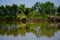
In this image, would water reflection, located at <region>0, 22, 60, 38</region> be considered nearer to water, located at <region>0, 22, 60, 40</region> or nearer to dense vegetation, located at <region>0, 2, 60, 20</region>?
water, located at <region>0, 22, 60, 40</region>

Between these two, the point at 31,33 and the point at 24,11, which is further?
the point at 24,11

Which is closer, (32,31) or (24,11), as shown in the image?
(32,31)

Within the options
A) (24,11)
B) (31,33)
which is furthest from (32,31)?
(24,11)

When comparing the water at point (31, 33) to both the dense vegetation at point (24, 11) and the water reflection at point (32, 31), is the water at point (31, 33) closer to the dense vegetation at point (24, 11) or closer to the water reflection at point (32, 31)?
the water reflection at point (32, 31)

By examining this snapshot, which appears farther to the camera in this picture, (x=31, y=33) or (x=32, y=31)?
(x=32, y=31)

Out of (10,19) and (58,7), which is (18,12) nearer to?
(10,19)

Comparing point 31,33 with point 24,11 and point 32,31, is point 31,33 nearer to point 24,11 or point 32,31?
point 32,31

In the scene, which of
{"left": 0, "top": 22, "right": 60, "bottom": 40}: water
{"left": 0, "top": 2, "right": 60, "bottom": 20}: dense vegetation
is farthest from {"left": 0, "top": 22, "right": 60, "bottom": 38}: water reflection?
{"left": 0, "top": 2, "right": 60, "bottom": 20}: dense vegetation

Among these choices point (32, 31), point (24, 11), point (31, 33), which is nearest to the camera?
point (31, 33)

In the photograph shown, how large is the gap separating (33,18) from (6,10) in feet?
12.5

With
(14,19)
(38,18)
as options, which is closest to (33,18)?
Result: (38,18)

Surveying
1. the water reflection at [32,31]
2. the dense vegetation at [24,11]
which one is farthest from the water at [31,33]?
the dense vegetation at [24,11]

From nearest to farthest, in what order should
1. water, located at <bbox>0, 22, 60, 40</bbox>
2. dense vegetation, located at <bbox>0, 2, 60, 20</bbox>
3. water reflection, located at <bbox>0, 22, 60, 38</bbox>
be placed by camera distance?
water, located at <bbox>0, 22, 60, 40</bbox>, water reflection, located at <bbox>0, 22, 60, 38</bbox>, dense vegetation, located at <bbox>0, 2, 60, 20</bbox>

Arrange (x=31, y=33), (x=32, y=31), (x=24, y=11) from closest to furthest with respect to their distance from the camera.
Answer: (x=31, y=33) → (x=32, y=31) → (x=24, y=11)
